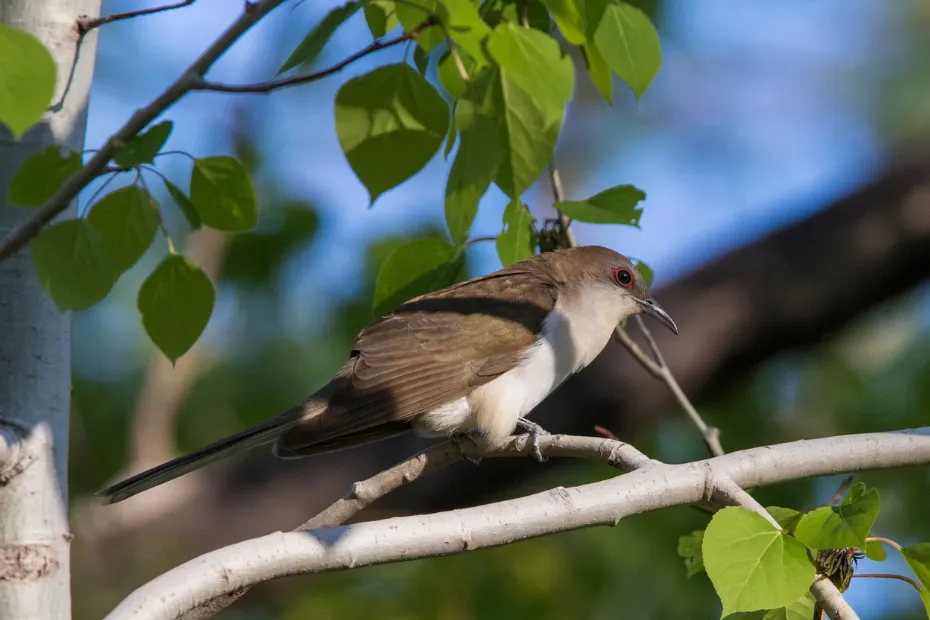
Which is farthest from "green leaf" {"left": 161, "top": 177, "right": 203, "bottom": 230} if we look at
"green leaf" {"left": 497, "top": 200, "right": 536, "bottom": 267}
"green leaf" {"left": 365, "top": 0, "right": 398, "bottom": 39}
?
"green leaf" {"left": 497, "top": 200, "right": 536, "bottom": 267}

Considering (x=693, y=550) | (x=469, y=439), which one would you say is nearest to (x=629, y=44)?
(x=469, y=439)

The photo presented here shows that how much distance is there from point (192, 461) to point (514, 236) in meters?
1.23

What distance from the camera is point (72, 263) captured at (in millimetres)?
2494

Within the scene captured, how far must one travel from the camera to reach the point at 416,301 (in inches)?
171

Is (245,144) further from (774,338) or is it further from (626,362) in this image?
(774,338)

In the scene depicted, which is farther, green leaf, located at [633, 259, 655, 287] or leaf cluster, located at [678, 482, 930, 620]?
green leaf, located at [633, 259, 655, 287]

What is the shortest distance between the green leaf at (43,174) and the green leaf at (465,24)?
3.06 ft

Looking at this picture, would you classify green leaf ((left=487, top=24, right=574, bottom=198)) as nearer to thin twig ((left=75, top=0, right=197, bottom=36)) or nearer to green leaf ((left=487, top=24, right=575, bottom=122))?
green leaf ((left=487, top=24, right=575, bottom=122))

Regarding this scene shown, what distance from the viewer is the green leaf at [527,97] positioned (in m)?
2.51

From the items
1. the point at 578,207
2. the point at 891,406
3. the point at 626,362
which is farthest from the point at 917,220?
the point at 578,207

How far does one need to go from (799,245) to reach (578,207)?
12.0ft

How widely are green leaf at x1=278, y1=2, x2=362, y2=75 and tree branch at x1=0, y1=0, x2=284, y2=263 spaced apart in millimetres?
340

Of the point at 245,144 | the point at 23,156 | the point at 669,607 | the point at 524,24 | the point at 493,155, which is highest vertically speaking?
the point at 245,144

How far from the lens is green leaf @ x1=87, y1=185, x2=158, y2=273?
8.59 ft
